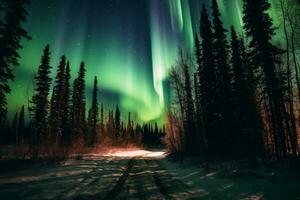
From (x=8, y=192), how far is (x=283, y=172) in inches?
484

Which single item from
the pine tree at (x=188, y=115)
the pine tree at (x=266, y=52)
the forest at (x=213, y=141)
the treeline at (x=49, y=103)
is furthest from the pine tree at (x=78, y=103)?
the pine tree at (x=266, y=52)

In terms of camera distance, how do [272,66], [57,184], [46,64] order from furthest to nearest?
[46,64] < [272,66] < [57,184]

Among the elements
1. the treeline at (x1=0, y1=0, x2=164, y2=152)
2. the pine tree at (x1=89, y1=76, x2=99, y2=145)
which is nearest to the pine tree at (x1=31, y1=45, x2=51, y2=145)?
the treeline at (x1=0, y1=0, x2=164, y2=152)

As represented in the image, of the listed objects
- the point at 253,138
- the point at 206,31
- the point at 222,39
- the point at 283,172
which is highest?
the point at 206,31

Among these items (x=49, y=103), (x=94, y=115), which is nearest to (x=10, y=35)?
(x=49, y=103)

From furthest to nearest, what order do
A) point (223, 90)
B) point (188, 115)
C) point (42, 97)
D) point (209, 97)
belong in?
point (42, 97)
point (188, 115)
point (209, 97)
point (223, 90)

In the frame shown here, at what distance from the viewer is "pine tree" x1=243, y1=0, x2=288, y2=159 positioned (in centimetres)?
1619

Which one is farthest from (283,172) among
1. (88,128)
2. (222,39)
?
(88,128)

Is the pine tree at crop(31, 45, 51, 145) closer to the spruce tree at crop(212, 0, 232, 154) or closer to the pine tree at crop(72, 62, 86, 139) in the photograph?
the pine tree at crop(72, 62, 86, 139)

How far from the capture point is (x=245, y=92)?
19.2 meters

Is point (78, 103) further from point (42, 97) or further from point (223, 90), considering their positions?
point (223, 90)

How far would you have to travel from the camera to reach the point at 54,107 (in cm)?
3797

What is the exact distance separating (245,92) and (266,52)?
416 cm

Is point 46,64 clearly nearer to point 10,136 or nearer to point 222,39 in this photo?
point 222,39
